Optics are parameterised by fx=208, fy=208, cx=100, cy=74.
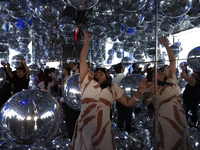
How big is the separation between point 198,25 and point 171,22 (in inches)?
12.3

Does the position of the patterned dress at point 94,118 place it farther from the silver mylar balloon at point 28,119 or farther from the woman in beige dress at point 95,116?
the silver mylar balloon at point 28,119

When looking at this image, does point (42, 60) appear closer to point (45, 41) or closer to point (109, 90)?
point (45, 41)

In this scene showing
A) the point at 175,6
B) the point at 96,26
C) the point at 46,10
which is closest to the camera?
the point at 175,6

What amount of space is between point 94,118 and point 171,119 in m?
0.73

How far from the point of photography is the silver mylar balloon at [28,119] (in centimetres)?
116

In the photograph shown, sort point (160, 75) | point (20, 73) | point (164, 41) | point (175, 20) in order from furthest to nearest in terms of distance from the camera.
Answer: point (20, 73) < point (175, 20) < point (164, 41) < point (160, 75)

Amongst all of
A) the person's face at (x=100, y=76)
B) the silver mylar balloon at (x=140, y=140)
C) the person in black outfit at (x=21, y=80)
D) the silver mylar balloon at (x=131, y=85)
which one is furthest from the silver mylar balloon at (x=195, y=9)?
the person in black outfit at (x=21, y=80)

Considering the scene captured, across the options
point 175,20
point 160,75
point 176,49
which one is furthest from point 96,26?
point 160,75

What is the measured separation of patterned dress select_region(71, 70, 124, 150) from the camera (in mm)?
1921

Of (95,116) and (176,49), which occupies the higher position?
(176,49)

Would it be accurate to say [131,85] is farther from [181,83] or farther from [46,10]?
[46,10]

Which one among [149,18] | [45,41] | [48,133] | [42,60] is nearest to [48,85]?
[149,18]

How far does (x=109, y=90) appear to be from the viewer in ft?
6.45

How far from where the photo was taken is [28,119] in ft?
3.82
